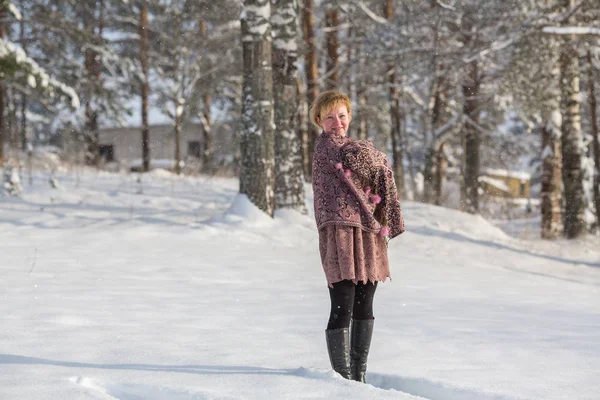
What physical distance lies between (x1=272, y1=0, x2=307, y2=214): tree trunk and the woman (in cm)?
676

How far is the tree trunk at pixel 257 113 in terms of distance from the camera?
32.0 feet

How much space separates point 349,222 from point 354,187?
196mm

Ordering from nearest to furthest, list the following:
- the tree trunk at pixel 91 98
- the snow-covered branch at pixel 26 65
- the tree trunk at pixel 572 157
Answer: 1. the snow-covered branch at pixel 26 65
2. the tree trunk at pixel 572 157
3. the tree trunk at pixel 91 98

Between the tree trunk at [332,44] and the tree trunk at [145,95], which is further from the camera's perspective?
the tree trunk at [145,95]

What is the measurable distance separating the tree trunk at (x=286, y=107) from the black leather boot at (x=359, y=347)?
675cm

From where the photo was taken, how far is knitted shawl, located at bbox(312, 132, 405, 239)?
12.5ft

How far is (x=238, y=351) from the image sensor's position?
4328mm

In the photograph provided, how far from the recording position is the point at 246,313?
547cm

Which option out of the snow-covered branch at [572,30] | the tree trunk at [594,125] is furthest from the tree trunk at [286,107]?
the tree trunk at [594,125]

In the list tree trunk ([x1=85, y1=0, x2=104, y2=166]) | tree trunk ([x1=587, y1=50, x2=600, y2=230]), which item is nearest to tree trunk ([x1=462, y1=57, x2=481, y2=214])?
tree trunk ([x1=587, y1=50, x2=600, y2=230])

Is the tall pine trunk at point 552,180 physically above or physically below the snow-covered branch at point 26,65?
below

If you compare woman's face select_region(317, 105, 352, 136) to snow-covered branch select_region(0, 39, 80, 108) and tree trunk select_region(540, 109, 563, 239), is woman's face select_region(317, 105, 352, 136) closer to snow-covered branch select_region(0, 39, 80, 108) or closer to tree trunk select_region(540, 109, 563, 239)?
snow-covered branch select_region(0, 39, 80, 108)

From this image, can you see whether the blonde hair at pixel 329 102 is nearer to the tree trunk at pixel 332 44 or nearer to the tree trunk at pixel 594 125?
the tree trunk at pixel 594 125

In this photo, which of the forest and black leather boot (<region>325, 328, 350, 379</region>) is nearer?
black leather boot (<region>325, 328, 350, 379</region>)
